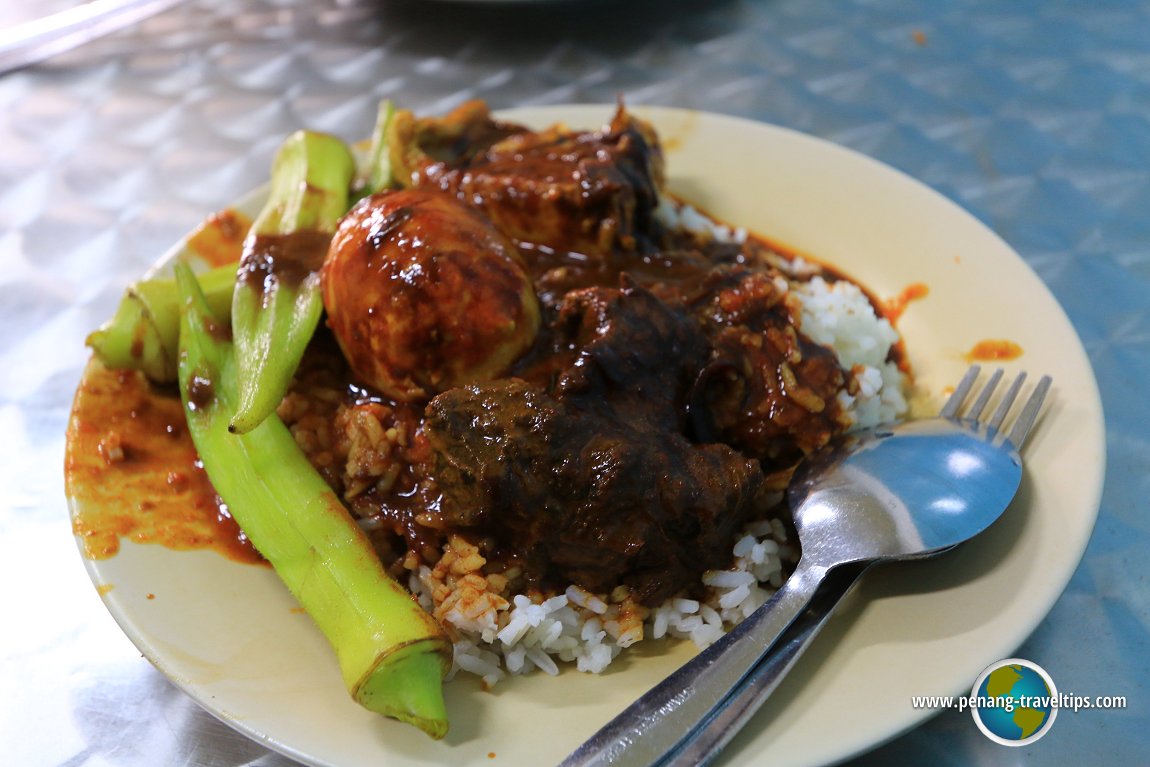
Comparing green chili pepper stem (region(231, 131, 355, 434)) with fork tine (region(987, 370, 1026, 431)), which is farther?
green chili pepper stem (region(231, 131, 355, 434))

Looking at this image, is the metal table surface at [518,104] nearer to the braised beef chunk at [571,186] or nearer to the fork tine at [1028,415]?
the fork tine at [1028,415]

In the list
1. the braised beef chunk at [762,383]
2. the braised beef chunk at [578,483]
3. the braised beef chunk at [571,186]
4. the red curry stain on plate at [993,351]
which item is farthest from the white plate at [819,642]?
the braised beef chunk at [571,186]

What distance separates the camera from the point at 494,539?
7.57 ft

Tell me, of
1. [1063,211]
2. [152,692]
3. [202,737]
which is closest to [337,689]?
[202,737]

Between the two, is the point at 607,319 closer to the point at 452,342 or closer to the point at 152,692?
the point at 452,342

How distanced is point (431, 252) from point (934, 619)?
144 cm

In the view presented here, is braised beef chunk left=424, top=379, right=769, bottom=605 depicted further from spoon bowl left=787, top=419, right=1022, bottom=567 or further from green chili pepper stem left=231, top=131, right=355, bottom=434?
green chili pepper stem left=231, top=131, right=355, bottom=434

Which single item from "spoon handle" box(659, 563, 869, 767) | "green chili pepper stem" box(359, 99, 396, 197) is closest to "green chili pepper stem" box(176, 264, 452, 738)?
"spoon handle" box(659, 563, 869, 767)

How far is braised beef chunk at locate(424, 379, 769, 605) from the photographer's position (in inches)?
82.4

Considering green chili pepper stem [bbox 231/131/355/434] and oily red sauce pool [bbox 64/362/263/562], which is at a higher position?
green chili pepper stem [bbox 231/131/355/434]

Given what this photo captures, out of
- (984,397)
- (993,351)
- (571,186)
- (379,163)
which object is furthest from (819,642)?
(379,163)

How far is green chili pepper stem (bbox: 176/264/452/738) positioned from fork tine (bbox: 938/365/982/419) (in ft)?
4.74

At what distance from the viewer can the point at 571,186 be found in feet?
9.50

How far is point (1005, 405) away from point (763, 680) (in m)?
1.03
